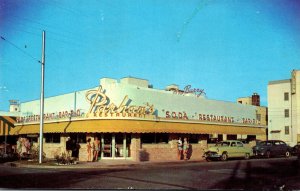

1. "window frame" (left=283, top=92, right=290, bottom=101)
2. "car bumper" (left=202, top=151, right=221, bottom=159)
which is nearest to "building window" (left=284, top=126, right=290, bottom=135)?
"window frame" (left=283, top=92, right=290, bottom=101)

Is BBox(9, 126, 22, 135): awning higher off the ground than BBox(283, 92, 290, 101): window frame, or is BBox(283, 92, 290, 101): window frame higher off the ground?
BBox(283, 92, 290, 101): window frame

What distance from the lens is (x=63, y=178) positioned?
15.9 metres

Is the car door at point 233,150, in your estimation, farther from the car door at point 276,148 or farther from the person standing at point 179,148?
the car door at point 276,148

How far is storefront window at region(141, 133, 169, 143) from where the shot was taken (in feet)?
94.9

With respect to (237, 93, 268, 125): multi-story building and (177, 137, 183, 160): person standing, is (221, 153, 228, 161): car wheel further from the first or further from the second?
(237, 93, 268, 125): multi-story building

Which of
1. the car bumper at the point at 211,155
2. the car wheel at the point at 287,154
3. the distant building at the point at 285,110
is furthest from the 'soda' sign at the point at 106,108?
the distant building at the point at 285,110

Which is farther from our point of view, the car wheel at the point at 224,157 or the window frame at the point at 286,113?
the window frame at the point at 286,113

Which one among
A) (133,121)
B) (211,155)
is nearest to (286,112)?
(211,155)

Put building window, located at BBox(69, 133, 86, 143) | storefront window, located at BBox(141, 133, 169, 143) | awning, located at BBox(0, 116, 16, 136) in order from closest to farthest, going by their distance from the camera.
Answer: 1. storefront window, located at BBox(141, 133, 169, 143)
2. building window, located at BBox(69, 133, 86, 143)
3. awning, located at BBox(0, 116, 16, 136)

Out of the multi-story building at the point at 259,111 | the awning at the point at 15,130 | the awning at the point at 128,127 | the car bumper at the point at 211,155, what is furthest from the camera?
the multi-story building at the point at 259,111

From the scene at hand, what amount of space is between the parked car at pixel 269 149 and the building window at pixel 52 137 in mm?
16977

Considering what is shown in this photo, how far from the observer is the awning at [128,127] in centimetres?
2641

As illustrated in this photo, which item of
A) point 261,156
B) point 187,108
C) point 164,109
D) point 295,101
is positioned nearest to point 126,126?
point 164,109

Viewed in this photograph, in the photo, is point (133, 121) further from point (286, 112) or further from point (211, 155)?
point (286, 112)
